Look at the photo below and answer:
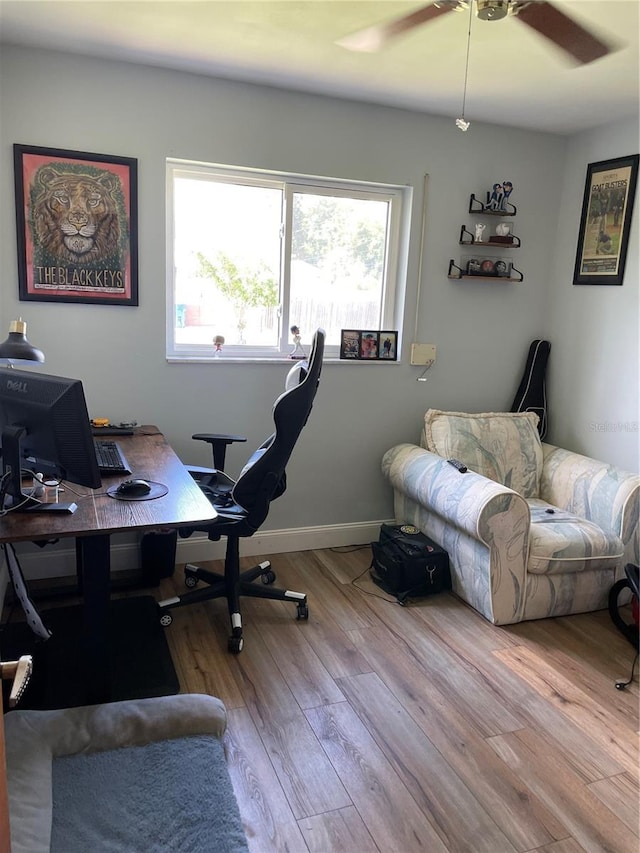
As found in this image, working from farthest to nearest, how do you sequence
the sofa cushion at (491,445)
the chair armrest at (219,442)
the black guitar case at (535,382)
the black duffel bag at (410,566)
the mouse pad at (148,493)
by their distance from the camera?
the black guitar case at (535,382), the sofa cushion at (491,445), the black duffel bag at (410,566), the chair armrest at (219,442), the mouse pad at (148,493)

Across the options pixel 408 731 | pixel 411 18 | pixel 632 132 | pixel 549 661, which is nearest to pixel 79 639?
pixel 408 731

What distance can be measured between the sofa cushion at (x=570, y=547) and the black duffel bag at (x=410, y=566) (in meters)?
0.46

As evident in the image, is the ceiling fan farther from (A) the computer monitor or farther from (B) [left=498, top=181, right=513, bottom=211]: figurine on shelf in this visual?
(A) the computer monitor

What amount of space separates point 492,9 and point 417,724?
2.31 meters

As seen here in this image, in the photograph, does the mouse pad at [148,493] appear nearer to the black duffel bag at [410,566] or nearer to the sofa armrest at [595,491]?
the black duffel bag at [410,566]

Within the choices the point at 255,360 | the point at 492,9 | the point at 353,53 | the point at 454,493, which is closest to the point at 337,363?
the point at 255,360

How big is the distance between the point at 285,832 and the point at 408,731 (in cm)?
59

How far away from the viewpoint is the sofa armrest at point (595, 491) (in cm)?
291

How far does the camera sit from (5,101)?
2.55 metres

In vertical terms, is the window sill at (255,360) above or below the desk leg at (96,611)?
above

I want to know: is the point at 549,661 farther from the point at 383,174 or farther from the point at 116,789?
the point at 383,174

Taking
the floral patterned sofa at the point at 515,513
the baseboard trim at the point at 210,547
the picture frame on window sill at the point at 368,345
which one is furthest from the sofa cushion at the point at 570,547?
the picture frame on window sill at the point at 368,345

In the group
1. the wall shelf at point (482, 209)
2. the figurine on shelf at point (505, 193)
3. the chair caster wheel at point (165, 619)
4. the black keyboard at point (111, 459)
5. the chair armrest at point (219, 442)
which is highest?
the figurine on shelf at point (505, 193)

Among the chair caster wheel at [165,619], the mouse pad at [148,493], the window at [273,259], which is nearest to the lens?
the mouse pad at [148,493]
